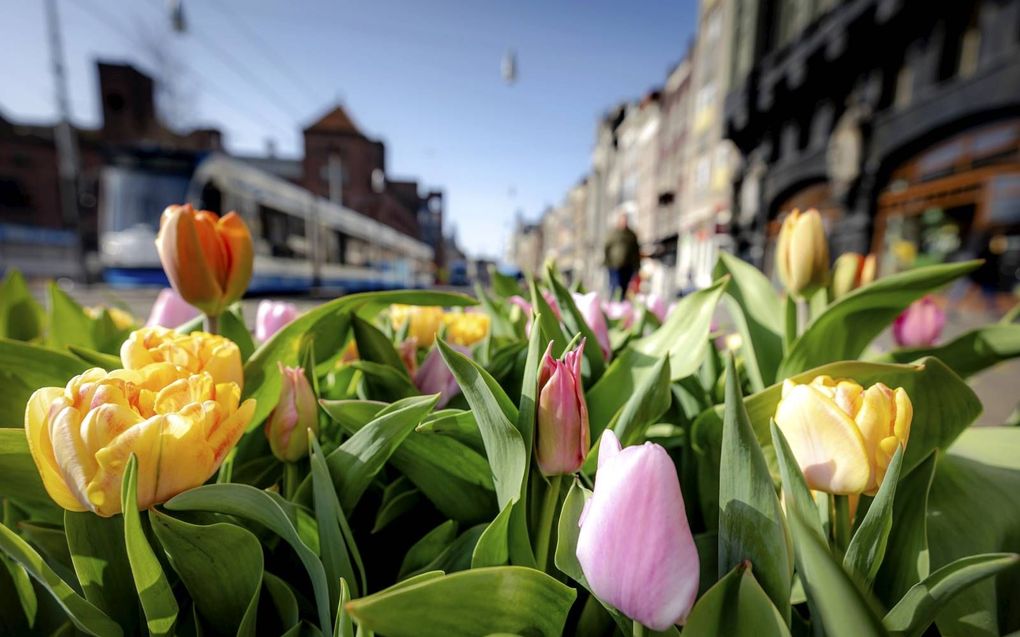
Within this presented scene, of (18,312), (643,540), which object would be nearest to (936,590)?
(643,540)

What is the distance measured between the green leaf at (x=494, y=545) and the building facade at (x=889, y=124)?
10.7 metres

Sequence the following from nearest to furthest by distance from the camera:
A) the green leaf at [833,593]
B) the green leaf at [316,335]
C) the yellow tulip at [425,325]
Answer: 1. the green leaf at [833,593]
2. the green leaf at [316,335]
3. the yellow tulip at [425,325]

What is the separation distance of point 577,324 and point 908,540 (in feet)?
1.39

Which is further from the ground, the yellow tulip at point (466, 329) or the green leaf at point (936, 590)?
the yellow tulip at point (466, 329)

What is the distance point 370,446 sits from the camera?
458 millimetres

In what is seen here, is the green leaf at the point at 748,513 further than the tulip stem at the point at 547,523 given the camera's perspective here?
No

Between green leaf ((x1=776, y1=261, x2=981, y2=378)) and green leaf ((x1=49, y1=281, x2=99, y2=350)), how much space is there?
47.9 inches

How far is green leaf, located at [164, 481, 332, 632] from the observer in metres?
0.38

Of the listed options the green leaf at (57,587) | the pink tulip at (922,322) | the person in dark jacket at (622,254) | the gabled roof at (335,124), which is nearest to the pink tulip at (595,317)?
the green leaf at (57,587)

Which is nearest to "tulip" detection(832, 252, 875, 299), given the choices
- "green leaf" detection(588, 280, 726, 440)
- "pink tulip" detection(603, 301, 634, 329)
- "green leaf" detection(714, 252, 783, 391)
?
"green leaf" detection(714, 252, 783, 391)

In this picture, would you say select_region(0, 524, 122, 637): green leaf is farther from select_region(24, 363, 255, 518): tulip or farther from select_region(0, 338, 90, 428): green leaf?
select_region(0, 338, 90, 428): green leaf

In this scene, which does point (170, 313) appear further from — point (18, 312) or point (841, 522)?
point (841, 522)

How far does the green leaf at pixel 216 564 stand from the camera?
1.29 ft

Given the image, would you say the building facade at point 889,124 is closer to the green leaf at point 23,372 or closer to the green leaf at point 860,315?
the green leaf at point 860,315
